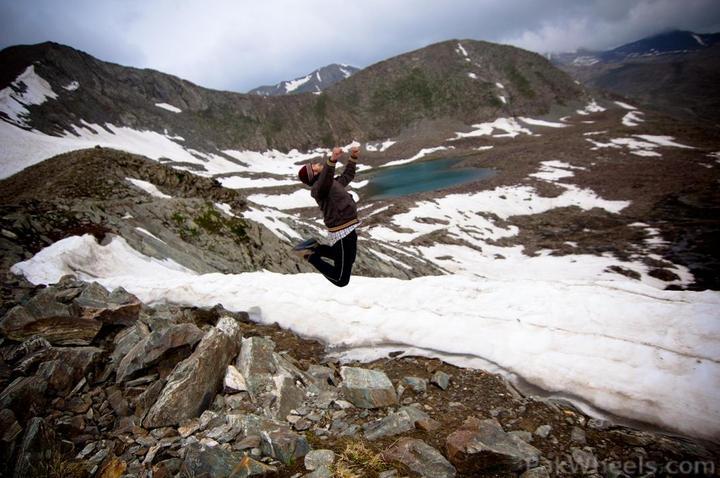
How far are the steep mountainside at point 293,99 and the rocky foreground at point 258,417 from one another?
88208 millimetres

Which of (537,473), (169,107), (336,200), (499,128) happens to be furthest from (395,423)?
(499,128)

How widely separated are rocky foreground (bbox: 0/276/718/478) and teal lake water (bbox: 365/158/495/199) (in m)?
68.2

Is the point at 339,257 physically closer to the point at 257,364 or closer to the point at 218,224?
the point at 257,364

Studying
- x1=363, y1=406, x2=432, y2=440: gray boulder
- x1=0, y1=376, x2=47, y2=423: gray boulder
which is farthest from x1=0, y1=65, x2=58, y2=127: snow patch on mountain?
x1=363, y1=406, x2=432, y2=440: gray boulder

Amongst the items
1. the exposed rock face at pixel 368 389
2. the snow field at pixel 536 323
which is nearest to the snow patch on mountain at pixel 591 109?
the snow field at pixel 536 323

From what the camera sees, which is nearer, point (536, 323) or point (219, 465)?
point (219, 465)

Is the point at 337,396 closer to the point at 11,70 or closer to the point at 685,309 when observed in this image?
the point at 685,309

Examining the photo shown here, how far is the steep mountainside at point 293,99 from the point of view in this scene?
96125 mm

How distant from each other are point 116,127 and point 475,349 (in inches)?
4699

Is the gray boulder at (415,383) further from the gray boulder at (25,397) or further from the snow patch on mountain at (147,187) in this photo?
the snow patch on mountain at (147,187)

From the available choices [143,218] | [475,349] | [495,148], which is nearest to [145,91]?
[495,148]

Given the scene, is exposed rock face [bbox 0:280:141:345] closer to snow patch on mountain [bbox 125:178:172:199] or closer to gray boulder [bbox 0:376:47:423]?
gray boulder [bbox 0:376:47:423]

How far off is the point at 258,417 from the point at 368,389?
1765 millimetres

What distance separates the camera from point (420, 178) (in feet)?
304
